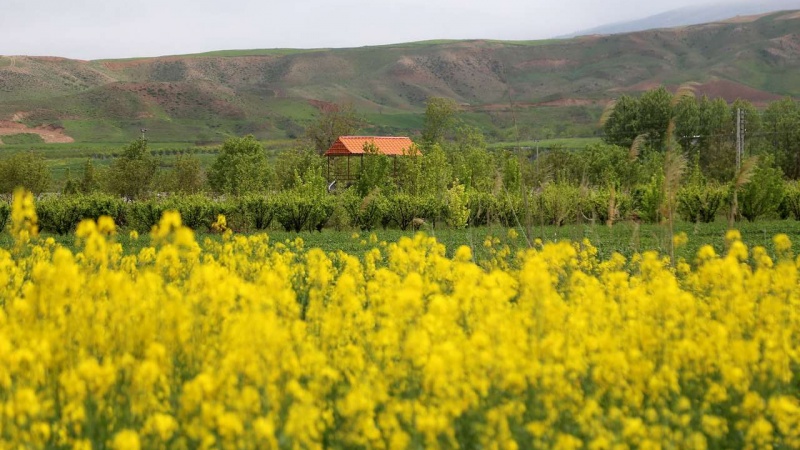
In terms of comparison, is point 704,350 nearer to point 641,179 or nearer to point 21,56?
point 641,179

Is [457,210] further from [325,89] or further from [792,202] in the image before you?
[325,89]

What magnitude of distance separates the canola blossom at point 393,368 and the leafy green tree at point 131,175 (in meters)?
39.5

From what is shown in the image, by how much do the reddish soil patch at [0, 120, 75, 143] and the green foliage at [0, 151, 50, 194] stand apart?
2698 inches

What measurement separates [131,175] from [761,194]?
32.6 meters

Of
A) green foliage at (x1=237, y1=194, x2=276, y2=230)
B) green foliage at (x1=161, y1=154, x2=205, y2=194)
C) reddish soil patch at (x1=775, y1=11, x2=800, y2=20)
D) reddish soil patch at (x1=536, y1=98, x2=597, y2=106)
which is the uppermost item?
reddish soil patch at (x1=775, y1=11, x2=800, y2=20)

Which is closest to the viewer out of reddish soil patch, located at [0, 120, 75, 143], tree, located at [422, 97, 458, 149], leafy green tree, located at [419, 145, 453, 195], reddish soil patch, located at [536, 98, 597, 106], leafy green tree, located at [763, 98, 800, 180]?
leafy green tree, located at [419, 145, 453, 195]

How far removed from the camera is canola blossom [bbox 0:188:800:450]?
339cm

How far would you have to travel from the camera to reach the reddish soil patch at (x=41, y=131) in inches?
4422

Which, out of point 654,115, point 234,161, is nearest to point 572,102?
point 654,115

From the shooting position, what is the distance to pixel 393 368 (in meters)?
4.08

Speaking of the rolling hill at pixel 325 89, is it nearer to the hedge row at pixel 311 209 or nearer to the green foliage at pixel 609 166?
the green foliage at pixel 609 166

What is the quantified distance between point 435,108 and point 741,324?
58.7m

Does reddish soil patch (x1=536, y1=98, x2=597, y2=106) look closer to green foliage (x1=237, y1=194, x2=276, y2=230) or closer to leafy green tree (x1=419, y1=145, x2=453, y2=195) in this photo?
leafy green tree (x1=419, y1=145, x2=453, y2=195)

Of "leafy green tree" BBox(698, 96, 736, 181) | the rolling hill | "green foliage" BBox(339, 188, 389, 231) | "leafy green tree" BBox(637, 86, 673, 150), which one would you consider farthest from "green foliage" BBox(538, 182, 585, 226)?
the rolling hill
